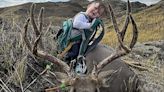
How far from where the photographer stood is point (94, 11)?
9.31 meters

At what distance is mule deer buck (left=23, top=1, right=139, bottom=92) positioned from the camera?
802 centimetres

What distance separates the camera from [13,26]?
11.5 meters

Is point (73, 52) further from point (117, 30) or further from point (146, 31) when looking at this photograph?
point (146, 31)

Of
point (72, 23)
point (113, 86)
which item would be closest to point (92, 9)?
point (72, 23)

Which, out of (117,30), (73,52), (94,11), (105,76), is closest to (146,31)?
(73,52)

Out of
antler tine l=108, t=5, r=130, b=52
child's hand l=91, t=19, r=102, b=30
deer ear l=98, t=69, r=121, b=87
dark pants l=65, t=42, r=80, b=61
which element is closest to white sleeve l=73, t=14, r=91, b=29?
child's hand l=91, t=19, r=102, b=30

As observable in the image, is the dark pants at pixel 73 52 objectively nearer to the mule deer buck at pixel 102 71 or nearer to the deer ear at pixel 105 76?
the mule deer buck at pixel 102 71

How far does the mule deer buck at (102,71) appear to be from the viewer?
8.02 m

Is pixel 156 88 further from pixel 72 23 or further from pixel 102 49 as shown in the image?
pixel 72 23

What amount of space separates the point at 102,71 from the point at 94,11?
1.11 metres

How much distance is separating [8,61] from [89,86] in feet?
7.63

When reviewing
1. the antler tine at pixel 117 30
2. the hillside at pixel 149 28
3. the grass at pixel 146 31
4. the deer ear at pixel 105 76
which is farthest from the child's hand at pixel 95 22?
the hillside at pixel 149 28

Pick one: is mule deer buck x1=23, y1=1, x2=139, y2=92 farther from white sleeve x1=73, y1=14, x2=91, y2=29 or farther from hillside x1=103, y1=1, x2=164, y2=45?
hillside x1=103, y1=1, x2=164, y2=45

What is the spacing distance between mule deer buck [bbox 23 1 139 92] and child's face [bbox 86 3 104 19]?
61 cm
